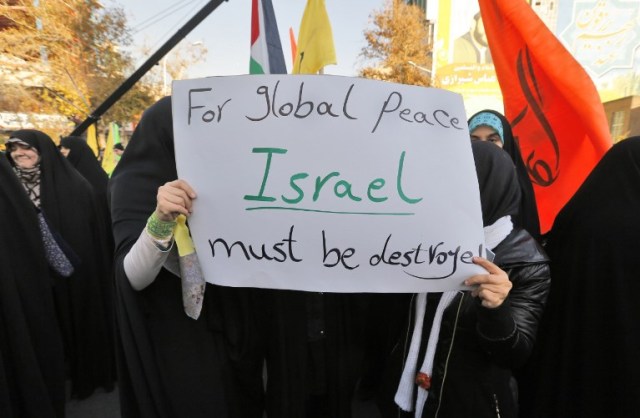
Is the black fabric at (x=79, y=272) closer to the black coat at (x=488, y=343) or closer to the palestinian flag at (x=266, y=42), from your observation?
the palestinian flag at (x=266, y=42)

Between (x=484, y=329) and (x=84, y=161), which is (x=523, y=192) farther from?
(x=84, y=161)

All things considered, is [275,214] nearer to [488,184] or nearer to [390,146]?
[390,146]

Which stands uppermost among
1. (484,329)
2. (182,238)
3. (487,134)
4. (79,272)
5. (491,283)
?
(487,134)

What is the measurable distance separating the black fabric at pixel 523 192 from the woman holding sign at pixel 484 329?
2.30 ft

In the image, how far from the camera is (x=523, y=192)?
2.08 m

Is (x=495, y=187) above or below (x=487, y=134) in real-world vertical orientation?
below

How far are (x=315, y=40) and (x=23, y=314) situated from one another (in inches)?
82.5

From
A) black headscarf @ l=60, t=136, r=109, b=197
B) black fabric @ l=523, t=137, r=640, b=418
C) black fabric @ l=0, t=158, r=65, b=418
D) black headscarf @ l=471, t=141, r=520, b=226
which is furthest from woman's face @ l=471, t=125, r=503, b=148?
black headscarf @ l=60, t=136, r=109, b=197

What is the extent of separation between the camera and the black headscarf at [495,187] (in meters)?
1.16

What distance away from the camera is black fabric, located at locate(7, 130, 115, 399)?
256 cm

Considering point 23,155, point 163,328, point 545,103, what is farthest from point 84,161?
point 545,103

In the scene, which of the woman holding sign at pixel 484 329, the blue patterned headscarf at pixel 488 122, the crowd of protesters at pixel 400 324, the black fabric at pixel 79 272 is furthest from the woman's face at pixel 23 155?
the blue patterned headscarf at pixel 488 122

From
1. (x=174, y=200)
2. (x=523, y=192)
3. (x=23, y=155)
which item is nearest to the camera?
(x=174, y=200)

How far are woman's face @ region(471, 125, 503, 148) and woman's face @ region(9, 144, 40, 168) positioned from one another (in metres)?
2.93
